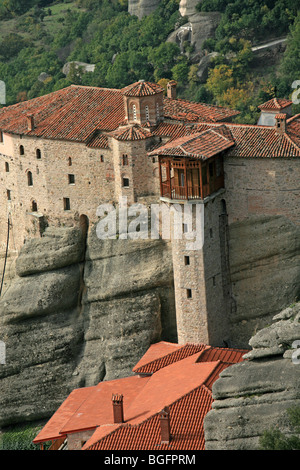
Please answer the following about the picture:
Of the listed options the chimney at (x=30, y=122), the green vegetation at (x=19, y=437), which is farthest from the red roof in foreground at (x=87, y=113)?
the green vegetation at (x=19, y=437)

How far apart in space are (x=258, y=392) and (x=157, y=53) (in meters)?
45.0

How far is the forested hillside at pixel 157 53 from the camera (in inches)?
3711

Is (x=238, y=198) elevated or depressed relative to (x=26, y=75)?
depressed

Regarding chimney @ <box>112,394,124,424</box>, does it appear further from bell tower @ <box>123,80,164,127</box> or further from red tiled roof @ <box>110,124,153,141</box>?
bell tower @ <box>123,80,164,127</box>

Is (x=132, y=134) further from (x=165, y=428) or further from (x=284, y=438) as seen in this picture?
(x=284, y=438)

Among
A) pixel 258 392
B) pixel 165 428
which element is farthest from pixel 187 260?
pixel 258 392

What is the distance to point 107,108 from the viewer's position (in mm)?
71125

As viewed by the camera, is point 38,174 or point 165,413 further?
point 38,174

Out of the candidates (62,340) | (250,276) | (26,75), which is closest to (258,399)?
(250,276)

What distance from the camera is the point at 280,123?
64.9 meters

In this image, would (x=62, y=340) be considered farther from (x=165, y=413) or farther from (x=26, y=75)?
(x=26, y=75)

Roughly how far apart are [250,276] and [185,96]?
101 ft

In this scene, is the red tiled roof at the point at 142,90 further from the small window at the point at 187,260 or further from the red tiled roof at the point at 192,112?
the small window at the point at 187,260
